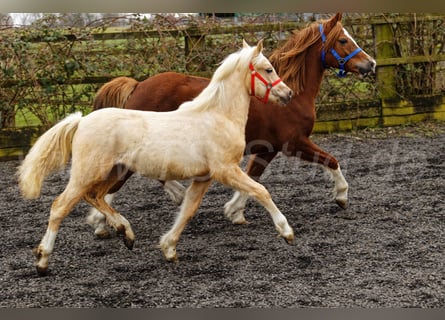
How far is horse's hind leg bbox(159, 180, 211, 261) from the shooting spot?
13.9 ft

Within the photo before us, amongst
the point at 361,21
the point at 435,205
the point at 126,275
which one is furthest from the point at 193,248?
the point at 361,21

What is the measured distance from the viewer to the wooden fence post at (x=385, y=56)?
30.4 ft

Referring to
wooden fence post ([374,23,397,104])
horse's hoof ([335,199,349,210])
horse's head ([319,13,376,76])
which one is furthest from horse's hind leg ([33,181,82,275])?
wooden fence post ([374,23,397,104])

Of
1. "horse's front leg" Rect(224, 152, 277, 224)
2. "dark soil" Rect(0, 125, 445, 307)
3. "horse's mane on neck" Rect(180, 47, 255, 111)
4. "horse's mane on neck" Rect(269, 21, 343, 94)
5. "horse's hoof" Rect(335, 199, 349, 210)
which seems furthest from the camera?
"horse's hoof" Rect(335, 199, 349, 210)

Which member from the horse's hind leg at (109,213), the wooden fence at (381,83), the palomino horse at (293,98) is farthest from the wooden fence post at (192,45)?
the horse's hind leg at (109,213)

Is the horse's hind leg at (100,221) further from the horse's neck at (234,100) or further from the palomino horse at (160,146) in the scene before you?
the horse's neck at (234,100)

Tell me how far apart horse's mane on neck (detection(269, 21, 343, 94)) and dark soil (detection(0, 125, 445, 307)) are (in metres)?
1.15

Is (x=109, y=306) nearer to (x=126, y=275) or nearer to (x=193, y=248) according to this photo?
(x=126, y=275)

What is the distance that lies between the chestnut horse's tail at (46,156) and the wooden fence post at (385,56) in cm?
625

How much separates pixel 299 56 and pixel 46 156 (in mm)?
2477

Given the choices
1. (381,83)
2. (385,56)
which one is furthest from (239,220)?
(385,56)

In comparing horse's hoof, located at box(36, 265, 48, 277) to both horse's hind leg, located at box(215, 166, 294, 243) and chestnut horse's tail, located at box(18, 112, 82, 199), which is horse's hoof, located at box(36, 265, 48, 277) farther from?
horse's hind leg, located at box(215, 166, 294, 243)

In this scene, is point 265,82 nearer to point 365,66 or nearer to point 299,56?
point 299,56

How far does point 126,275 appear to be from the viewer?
395 centimetres
